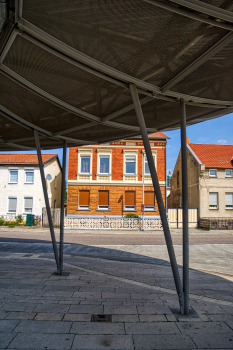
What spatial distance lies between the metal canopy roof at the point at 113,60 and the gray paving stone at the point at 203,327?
4061mm

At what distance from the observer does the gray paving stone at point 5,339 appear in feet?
11.4

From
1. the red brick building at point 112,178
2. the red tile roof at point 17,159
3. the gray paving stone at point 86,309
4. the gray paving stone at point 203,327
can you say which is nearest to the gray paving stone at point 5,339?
the gray paving stone at point 86,309

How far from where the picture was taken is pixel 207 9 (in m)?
3.10

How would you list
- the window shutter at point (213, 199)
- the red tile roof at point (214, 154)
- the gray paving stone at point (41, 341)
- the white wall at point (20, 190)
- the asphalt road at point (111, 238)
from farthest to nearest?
1. the red tile roof at point (214, 154)
2. the window shutter at point (213, 199)
3. the white wall at point (20, 190)
4. the asphalt road at point (111, 238)
5. the gray paving stone at point (41, 341)

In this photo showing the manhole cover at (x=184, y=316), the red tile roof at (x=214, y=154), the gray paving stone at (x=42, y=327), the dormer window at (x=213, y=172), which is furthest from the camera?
the red tile roof at (x=214, y=154)

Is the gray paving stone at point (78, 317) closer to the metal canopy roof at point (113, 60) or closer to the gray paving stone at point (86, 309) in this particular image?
the gray paving stone at point (86, 309)

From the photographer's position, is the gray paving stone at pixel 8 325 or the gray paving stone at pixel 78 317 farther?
the gray paving stone at pixel 78 317

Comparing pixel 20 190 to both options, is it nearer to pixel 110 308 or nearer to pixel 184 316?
pixel 110 308

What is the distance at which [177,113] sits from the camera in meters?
6.94

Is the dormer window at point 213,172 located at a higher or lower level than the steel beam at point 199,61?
higher

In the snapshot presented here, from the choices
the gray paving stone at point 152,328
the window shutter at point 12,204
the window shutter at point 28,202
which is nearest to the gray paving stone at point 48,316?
the gray paving stone at point 152,328

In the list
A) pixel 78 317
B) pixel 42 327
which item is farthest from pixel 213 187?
pixel 42 327

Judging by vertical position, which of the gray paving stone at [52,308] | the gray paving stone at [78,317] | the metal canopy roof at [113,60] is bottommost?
the gray paving stone at [52,308]

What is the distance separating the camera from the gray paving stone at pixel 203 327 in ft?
13.1
